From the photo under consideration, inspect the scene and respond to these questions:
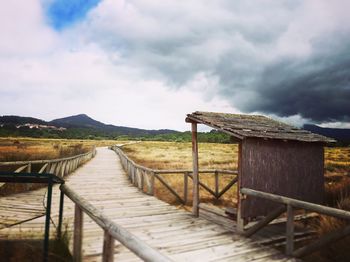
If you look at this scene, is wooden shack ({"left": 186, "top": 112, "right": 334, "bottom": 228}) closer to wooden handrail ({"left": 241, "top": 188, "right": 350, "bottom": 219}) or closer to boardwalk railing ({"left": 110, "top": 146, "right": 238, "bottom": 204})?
wooden handrail ({"left": 241, "top": 188, "right": 350, "bottom": 219})

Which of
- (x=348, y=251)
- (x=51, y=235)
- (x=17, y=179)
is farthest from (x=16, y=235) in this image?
(x=348, y=251)

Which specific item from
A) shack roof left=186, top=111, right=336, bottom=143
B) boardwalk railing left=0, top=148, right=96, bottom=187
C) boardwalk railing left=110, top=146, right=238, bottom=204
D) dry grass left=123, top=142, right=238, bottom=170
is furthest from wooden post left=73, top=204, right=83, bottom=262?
dry grass left=123, top=142, right=238, bottom=170

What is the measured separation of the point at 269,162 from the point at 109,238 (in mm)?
5251

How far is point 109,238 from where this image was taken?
2.53 meters

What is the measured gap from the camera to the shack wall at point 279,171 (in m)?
6.53

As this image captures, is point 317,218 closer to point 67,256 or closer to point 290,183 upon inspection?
point 290,183

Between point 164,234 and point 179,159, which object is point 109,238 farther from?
point 179,159

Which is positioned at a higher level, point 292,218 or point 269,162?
point 269,162

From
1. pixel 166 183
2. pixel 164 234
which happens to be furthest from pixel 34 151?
pixel 164 234

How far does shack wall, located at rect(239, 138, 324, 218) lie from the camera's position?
653 cm

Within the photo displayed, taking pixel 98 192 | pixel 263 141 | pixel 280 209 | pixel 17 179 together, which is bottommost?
pixel 98 192

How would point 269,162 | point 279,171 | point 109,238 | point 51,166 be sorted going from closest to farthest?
point 109,238 → point 269,162 → point 279,171 → point 51,166

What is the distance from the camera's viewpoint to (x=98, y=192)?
1121 centimetres

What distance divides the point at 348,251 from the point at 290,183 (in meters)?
2.31
